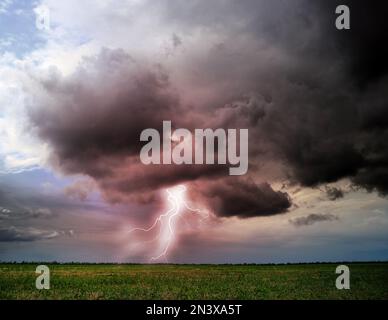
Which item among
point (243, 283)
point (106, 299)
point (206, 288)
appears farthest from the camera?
point (243, 283)

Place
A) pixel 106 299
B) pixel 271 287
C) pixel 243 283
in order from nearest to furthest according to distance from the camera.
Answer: pixel 106 299 < pixel 271 287 < pixel 243 283
